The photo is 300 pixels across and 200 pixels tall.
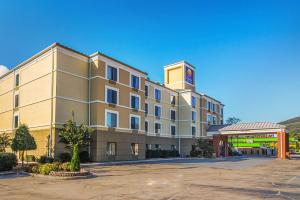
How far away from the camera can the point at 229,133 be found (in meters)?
60.3

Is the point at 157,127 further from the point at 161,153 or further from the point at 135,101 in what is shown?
the point at 135,101

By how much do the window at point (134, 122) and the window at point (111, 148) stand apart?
4.58 meters

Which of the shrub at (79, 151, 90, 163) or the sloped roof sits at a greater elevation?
the sloped roof

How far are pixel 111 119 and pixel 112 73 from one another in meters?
6.31

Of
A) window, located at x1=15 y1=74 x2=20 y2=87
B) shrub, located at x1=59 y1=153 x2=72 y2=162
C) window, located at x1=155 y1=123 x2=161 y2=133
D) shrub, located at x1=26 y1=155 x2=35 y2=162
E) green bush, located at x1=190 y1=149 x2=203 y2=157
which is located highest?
window, located at x1=15 y1=74 x2=20 y2=87

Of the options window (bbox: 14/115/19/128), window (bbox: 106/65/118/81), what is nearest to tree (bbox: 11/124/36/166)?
window (bbox: 14/115/19/128)

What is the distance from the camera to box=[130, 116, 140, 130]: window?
139 feet

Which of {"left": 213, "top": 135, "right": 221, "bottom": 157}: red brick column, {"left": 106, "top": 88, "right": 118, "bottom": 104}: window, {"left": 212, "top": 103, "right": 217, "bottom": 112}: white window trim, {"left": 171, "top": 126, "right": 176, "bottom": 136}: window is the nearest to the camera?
{"left": 106, "top": 88, "right": 118, "bottom": 104}: window

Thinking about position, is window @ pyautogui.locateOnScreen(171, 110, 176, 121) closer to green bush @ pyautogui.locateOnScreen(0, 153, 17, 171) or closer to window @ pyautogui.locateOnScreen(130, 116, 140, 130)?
window @ pyautogui.locateOnScreen(130, 116, 140, 130)

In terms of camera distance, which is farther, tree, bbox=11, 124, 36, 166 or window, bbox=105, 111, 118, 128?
window, bbox=105, 111, 118, 128

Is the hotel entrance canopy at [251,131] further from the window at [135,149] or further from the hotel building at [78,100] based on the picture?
the window at [135,149]

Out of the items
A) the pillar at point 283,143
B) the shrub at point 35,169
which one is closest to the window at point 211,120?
the pillar at point 283,143

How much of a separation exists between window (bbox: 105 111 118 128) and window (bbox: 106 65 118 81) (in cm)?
467

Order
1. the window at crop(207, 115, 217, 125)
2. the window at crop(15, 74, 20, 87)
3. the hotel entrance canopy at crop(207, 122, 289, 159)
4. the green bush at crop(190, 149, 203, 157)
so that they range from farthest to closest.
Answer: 1. the window at crop(207, 115, 217, 125)
2. the green bush at crop(190, 149, 203, 157)
3. the hotel entrance canopy at crop(207, 122, 289, 159)
4. the window at crop(15, 74, 20, 87)
